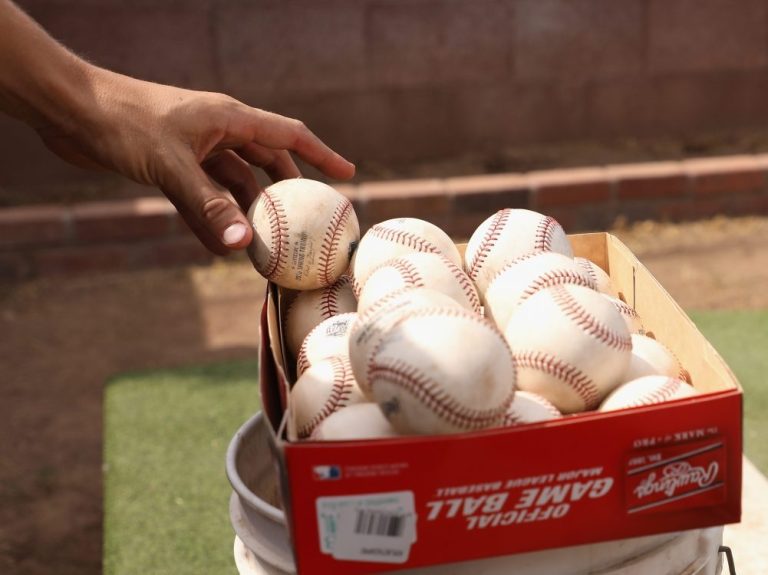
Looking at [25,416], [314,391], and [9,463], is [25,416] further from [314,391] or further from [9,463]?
[314,391]

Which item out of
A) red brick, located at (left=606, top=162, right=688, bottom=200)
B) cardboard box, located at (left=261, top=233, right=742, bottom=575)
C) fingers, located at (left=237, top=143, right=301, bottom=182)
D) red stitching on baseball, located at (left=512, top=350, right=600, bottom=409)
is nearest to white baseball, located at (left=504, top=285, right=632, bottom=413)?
red stitching on baseball, located at (left=512, top=350, right=600, bottom=409)

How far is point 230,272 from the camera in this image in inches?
199

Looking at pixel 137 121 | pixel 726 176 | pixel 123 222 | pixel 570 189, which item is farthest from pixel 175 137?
pixel 726 176

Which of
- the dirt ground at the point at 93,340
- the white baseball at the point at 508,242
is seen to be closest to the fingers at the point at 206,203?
the white baseball at the point at 508,242

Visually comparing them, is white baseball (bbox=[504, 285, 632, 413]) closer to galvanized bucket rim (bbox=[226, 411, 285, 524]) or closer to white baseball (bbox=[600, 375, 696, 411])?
white baseball (bbox=[600, 375, 696, 411])

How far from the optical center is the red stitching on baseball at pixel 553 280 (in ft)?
6.09

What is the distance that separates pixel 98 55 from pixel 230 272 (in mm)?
1488

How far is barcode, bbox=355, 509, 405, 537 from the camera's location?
135 cm

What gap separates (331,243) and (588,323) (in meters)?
0.63

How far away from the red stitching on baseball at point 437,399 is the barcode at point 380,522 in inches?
6.9

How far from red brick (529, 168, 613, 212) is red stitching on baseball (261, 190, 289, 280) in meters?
3.29

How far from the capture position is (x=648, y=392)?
5.34 feet

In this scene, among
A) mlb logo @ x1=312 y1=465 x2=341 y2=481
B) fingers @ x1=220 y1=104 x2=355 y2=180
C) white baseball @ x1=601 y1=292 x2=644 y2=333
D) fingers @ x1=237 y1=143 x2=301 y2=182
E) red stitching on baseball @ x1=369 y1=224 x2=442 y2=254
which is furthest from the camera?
fingers @ x1=237 y1=143 x2=301 y2=182

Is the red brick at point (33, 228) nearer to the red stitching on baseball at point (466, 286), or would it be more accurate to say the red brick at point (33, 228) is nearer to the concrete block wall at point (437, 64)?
the concrete block wall at point (437, 64)
